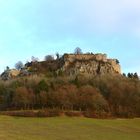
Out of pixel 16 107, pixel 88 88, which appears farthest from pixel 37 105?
pixel 88 88

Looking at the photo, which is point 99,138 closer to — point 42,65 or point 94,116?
point 94,116

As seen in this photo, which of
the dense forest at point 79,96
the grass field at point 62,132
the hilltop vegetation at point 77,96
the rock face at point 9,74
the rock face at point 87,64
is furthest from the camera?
the rock face at point 9,74

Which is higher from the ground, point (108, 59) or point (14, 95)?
point (108, 59)

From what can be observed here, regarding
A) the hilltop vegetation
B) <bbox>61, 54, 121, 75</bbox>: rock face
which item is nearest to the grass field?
the hilltop vegetation

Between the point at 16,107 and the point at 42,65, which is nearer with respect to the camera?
the point at 16,107

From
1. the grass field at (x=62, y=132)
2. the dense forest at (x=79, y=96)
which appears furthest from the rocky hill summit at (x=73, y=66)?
the grass field at (x=62, y=132)

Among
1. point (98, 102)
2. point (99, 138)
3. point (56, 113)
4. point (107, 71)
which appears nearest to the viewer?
point (99, 138)

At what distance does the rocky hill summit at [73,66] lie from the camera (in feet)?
564

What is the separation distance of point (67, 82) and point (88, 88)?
1540cm

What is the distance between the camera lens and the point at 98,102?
104688 mm

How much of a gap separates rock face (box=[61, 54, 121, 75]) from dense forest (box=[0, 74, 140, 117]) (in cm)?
4234

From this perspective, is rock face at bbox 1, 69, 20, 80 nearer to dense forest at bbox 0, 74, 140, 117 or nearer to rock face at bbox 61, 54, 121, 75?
rock face at bbox 61, 54, 121, 75

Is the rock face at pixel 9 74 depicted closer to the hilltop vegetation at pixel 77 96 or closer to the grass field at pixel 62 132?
the hilltop vegetation at pixel 77 96

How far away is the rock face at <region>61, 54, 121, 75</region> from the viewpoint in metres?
172
